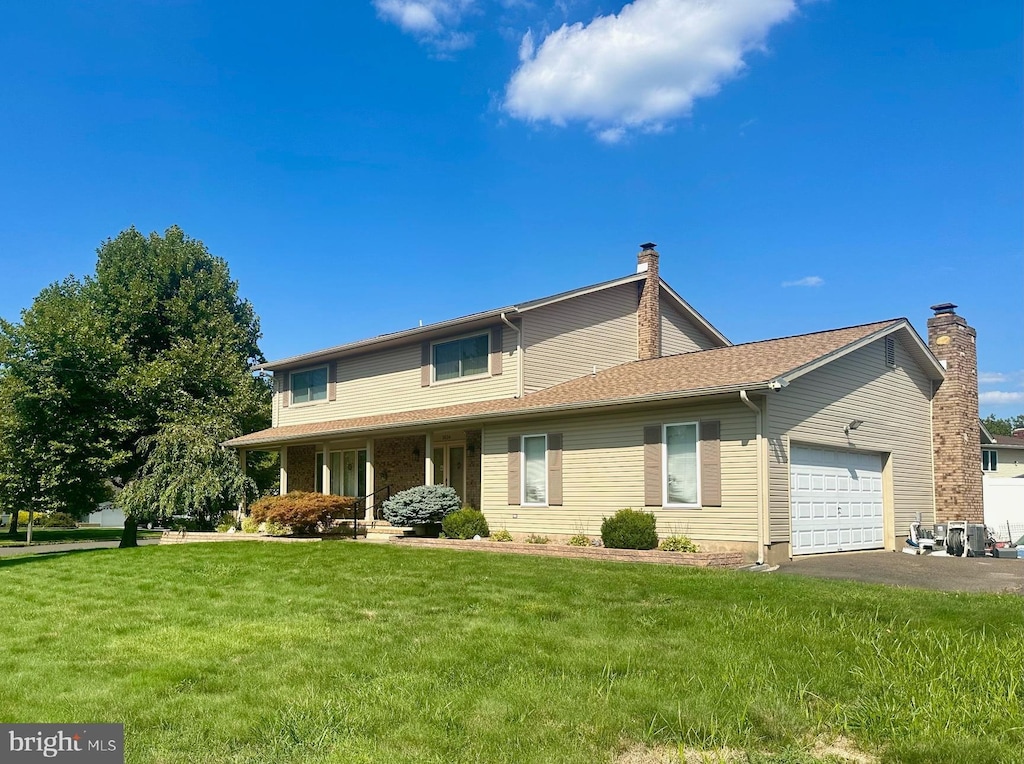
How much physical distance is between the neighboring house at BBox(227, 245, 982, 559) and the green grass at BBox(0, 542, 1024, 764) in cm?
442

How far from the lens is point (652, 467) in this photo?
15.4m

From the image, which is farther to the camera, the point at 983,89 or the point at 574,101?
the point at 574,101

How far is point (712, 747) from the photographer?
14.4 feet

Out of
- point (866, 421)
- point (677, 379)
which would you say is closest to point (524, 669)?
point (677, 379)

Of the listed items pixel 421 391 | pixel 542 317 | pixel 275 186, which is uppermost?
pixel 275 186

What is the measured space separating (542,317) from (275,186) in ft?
28.0

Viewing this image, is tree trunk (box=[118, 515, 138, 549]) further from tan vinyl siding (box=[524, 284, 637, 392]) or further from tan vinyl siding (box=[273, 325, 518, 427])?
tan vinyl siding (box=[524, 284, 637, 392])

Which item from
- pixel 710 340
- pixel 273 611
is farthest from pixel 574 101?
pixel 273 611

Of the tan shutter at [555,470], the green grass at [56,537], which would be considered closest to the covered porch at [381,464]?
the tan shutter at [555,470]

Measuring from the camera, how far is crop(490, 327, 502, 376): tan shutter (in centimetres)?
1942

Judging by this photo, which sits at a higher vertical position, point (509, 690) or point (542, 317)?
point (542, 317)

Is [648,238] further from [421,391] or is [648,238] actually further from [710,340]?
[421,391]

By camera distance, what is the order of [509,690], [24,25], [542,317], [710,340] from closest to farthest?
[509,690] → [24,25] → [542,317] → [710,340]

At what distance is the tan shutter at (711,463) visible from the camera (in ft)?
47.4
